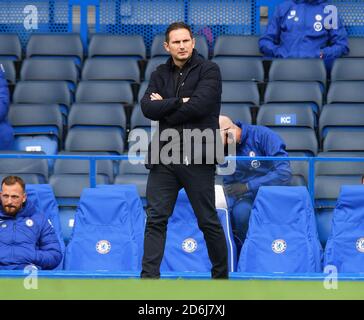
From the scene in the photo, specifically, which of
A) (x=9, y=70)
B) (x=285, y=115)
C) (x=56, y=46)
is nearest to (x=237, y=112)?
(x=285, y=115)

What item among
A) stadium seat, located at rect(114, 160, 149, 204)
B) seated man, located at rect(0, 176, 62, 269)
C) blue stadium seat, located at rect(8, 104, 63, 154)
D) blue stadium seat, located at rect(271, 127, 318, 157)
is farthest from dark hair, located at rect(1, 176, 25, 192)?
blue stadium seat, located at rect(271, 127, 318, 157)

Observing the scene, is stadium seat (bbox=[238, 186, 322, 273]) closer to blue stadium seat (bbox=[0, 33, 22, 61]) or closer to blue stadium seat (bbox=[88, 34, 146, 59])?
blue stadium seat (bbox=[88, 34, 146, 59])

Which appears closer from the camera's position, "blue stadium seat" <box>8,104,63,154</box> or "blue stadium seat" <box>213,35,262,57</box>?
"blue stadium seat" <box>8,104,63,154</box>

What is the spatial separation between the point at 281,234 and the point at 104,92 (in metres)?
2.88

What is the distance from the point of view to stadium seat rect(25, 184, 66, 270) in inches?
344

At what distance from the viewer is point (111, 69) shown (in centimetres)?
1105

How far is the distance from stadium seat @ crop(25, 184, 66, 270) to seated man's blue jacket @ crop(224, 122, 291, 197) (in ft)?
4.33

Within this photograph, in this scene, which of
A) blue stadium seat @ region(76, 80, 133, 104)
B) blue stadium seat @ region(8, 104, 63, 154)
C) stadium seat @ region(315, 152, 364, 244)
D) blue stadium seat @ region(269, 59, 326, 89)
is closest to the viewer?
stadium seat @ region(315, 152, 364, 244)

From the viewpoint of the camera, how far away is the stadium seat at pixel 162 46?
432 inches

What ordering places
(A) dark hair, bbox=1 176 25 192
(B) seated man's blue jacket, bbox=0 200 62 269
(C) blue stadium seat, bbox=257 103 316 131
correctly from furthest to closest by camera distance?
(C) blue stadium seat, bbox=257 103 316 131
(A) dark hair, bbox=1 176 25 192
(B) seated man's blue jacket, bbox=0 200 62 269

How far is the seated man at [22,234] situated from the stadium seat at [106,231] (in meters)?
0.25

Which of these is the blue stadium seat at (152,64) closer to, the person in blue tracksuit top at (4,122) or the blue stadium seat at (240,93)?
the blue stadium seat at (240,93)
